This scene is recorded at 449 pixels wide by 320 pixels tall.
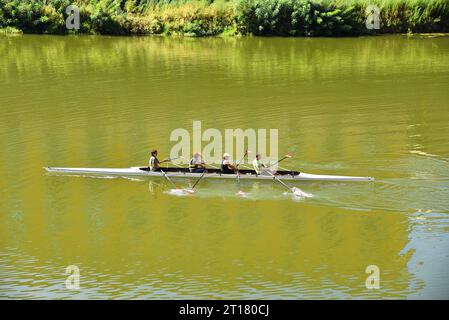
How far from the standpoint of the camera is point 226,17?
55.2 m

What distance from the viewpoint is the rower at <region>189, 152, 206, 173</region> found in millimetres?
23875

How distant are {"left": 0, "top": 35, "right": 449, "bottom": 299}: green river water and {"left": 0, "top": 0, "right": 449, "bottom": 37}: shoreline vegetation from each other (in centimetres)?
1104

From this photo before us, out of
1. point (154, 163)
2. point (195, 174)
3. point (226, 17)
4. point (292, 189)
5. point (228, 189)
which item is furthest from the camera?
point (226, 17)

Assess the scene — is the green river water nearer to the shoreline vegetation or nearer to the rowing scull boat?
the rowing scull boat

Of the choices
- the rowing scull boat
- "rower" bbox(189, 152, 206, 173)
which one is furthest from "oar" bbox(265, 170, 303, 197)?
"rower" bbox(189, 152, 206, 173)

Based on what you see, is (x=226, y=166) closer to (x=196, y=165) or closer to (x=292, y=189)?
(x=196, y=165)

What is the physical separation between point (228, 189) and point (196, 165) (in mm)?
1705

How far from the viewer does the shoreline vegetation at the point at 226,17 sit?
171ft

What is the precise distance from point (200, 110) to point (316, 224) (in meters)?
13.2

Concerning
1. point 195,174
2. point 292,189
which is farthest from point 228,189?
point 292,189

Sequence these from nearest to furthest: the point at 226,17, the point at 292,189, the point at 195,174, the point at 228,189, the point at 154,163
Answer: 1. the point at 292,189
2. the point at 228,189
3. the point at 195,174
4. the point at 154,163
5. the point at 226,17

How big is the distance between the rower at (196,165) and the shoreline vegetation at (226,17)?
99.1 feet

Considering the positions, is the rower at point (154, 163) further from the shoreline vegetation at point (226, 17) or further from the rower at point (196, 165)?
the shoreline vegetation at point (226, 17)
